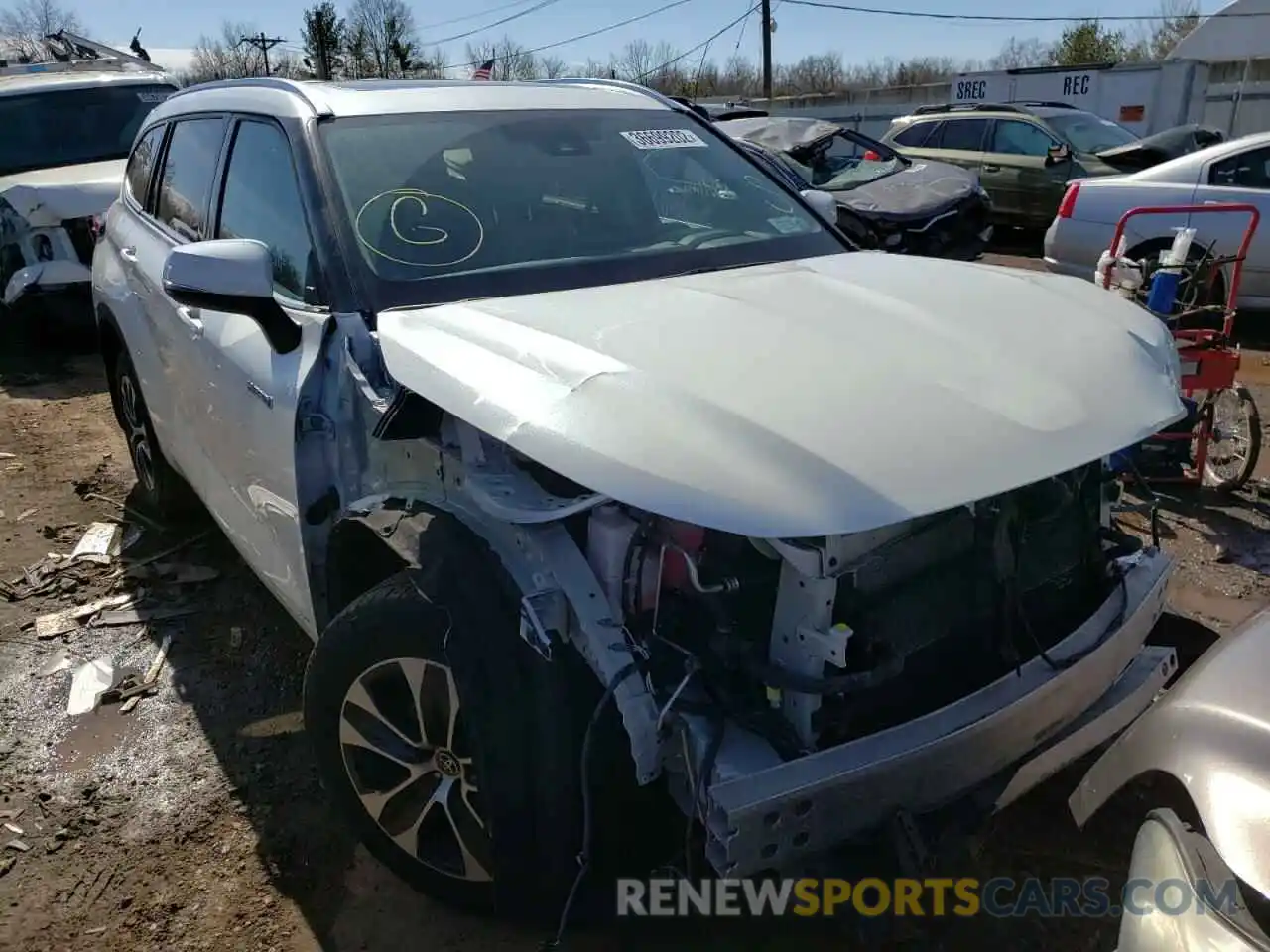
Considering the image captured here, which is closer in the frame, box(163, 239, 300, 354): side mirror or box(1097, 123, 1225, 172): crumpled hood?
box(163, 239, 300, 354): side mirror

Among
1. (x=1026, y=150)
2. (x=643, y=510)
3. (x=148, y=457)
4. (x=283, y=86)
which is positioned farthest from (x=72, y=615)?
(x=1026, y=150)

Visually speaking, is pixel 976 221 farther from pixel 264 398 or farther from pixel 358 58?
pixel 358 58

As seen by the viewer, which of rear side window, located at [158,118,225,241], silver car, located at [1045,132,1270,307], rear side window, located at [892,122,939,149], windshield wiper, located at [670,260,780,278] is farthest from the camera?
rear side window, located at [892,122,939,149]

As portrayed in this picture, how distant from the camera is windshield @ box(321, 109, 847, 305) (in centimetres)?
278

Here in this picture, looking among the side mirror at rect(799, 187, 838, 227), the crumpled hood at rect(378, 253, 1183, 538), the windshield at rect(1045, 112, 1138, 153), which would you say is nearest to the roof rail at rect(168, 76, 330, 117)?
the crumpled hood at rect(378, 253, 1183, 538)

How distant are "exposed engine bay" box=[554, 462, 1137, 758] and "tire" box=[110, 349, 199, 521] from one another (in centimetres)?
316

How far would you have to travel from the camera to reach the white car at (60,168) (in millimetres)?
7957

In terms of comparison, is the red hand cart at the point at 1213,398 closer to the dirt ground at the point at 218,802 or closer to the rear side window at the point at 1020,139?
the dirt ground at the point at 218,802

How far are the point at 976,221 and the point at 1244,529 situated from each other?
243 inches

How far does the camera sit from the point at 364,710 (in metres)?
2.47

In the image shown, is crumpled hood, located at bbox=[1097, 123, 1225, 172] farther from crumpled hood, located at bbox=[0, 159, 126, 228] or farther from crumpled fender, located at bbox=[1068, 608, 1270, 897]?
crumpled fender, located at bbox=[1068, 608, 1270, 897]

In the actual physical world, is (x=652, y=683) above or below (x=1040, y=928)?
above

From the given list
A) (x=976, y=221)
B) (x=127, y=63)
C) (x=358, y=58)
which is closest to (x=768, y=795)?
(x=976, y=221)

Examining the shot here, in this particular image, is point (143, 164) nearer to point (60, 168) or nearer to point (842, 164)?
point (60, 168)
